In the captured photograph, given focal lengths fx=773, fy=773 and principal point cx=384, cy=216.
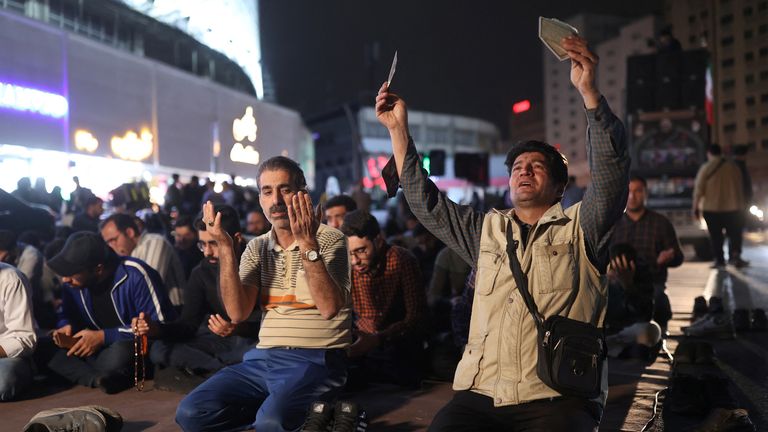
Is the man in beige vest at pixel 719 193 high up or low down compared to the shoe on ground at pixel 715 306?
up

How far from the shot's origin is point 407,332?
5.71m

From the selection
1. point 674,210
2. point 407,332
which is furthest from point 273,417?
point 674,210

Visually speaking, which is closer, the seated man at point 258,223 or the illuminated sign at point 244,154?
the seated man at point 258,223

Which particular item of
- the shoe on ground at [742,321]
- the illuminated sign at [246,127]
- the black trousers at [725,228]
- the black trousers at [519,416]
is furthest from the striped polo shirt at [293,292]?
the illuminated sign at [246,127]

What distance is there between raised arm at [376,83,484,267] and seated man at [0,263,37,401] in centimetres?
368

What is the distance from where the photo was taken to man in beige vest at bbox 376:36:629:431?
290 cm

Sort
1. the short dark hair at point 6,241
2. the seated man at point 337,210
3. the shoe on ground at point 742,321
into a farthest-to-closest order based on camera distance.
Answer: the shoe on ground at point 742,321
the seated man at point 337,210
the short dark hair at point 6,241

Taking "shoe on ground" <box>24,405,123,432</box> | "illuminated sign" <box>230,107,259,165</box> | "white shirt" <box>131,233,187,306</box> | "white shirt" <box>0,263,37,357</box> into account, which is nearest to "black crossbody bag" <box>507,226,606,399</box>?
"shoe on ground" <box>24,405,123,432</box>

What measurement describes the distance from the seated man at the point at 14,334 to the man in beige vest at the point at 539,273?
3.87 meters

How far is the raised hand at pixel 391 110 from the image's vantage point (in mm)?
3270

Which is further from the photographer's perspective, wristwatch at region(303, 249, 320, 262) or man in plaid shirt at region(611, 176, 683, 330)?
man in plaid shirt at region(611, 176, 683, 330)

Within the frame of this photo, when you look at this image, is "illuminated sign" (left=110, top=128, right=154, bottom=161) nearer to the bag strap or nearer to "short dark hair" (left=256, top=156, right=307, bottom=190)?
"short dark hair" (left=256, top=156, right=307, bottom=190)

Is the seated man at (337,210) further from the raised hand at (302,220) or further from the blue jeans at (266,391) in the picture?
the raised hand at (302,220)

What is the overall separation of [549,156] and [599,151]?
0.27 meters
